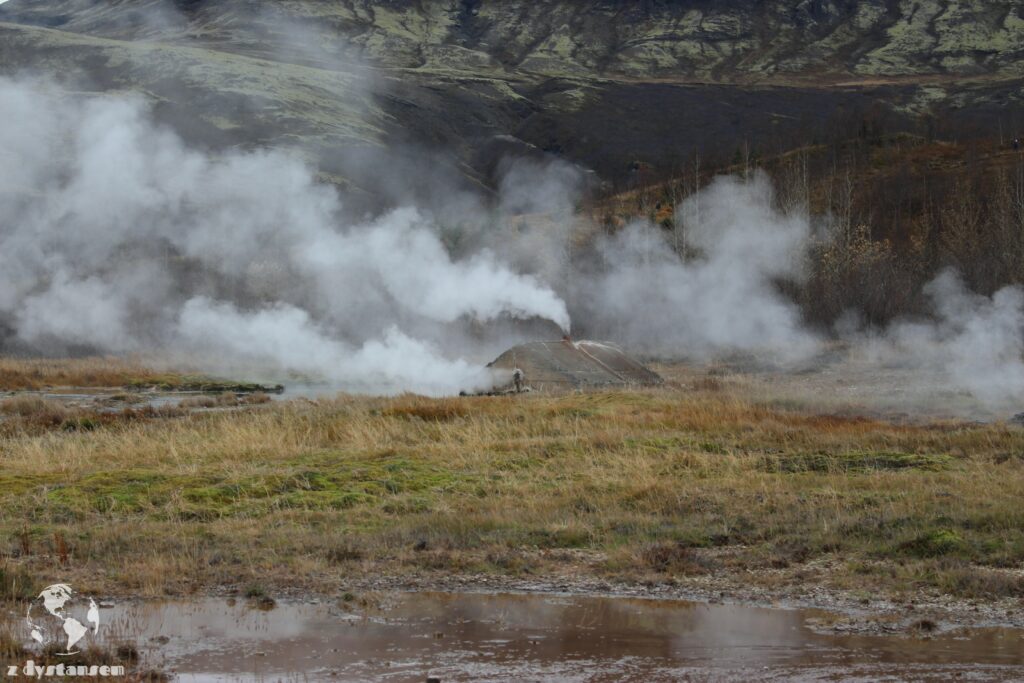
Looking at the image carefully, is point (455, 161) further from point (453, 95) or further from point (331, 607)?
point (331, 607)

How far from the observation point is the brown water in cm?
976

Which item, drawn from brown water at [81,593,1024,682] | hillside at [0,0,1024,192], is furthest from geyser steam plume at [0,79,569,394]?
hillside at [0,0,1024,192]

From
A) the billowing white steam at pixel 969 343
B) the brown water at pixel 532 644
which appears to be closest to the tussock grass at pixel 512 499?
the brown water at pixel 532 644

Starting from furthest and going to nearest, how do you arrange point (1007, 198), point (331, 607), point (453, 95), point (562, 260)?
point (453, 95)
point (562, 260)
point (1007, 198)
point (331, 607)

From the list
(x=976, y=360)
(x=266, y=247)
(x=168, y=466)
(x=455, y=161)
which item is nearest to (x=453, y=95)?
(x=455, y=161)

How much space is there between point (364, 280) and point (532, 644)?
1812 inches

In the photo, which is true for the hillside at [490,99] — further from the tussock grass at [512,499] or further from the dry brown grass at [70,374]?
the tussock grass at [512,499]

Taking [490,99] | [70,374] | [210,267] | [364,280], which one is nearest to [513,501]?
[70,374]

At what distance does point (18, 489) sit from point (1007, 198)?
192ft

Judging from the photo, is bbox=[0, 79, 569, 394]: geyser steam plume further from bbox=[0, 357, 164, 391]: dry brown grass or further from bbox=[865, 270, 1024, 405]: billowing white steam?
bbox=[865, 270, 1024, 405]: billowing white steam

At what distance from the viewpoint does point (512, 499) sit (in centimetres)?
1680

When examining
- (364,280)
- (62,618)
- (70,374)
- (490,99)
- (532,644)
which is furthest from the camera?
(490,99)

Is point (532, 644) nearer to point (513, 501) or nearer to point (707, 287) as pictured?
point (513, 501)

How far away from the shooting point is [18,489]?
689 inches
